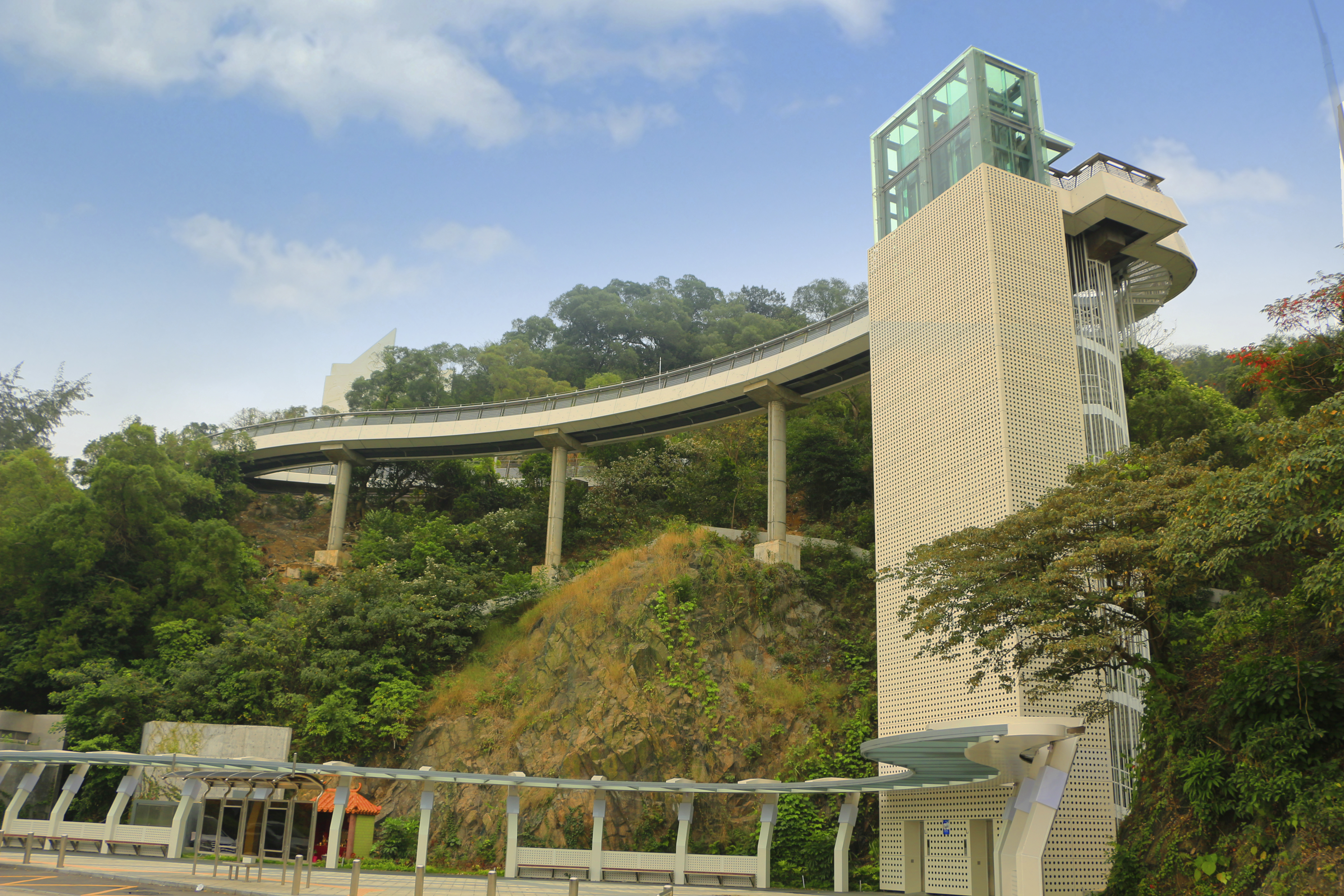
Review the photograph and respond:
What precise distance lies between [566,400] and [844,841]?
21.2m

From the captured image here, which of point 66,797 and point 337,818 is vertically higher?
point 66,797

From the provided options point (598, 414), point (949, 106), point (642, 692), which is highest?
point (949, 106)

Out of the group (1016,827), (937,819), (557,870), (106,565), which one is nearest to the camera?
(1016,827)

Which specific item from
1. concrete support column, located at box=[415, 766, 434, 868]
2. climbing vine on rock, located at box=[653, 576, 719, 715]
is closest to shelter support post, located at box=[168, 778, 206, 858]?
concrete support column, located at box=[415, 766, 434, 868]

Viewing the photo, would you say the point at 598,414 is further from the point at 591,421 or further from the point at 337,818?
the point at 337,818

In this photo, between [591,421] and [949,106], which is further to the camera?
[591,421]

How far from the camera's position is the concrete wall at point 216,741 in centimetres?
2416

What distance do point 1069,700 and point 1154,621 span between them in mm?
4014

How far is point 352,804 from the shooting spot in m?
20.5

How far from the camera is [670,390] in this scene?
33.0m

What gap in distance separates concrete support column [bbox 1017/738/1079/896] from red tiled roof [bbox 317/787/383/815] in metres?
13.4

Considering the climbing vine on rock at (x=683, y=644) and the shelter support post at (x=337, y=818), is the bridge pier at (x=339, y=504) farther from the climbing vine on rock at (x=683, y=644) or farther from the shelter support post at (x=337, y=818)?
the shelter support post at (x=337, y=818)

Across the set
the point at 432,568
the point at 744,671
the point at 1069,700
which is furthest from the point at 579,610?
the point at 1069,700

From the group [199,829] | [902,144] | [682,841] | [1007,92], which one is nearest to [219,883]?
[199,829]
